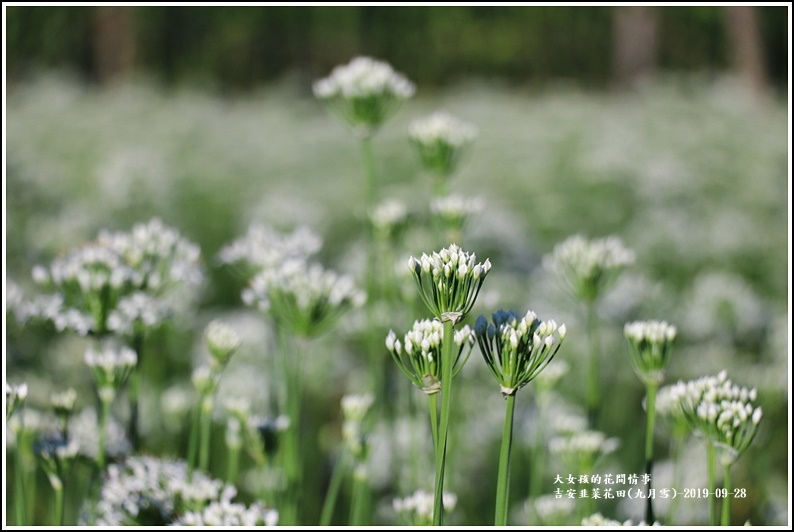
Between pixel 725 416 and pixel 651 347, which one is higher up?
pixel 651 347

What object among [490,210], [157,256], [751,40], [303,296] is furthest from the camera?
[751,40]

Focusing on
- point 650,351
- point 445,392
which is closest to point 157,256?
point 445,392

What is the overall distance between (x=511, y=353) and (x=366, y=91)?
1.40 metres

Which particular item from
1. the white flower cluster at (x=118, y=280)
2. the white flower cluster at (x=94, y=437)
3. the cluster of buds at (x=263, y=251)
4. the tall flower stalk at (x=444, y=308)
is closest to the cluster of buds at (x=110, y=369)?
the white flower cluster at (x=118, y=280)

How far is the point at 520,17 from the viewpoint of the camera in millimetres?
24641

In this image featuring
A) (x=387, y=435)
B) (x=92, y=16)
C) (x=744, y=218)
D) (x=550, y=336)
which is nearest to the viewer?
(x=550, y=336)

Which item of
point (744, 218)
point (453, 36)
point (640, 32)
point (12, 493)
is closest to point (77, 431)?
point (12, 493)

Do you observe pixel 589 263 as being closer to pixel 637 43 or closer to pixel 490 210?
pixel 490 210

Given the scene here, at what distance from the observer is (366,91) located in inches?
92.2

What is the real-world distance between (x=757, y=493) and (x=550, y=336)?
230 cm

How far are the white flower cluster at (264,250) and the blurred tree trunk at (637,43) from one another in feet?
58.0

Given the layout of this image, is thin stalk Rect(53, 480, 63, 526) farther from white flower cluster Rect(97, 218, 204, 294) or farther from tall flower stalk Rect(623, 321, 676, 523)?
tall flower stalk Rect(623, 321, 676, 523)

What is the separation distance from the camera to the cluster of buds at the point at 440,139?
7.92 ft

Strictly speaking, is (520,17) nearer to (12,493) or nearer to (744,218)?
(744,218)
